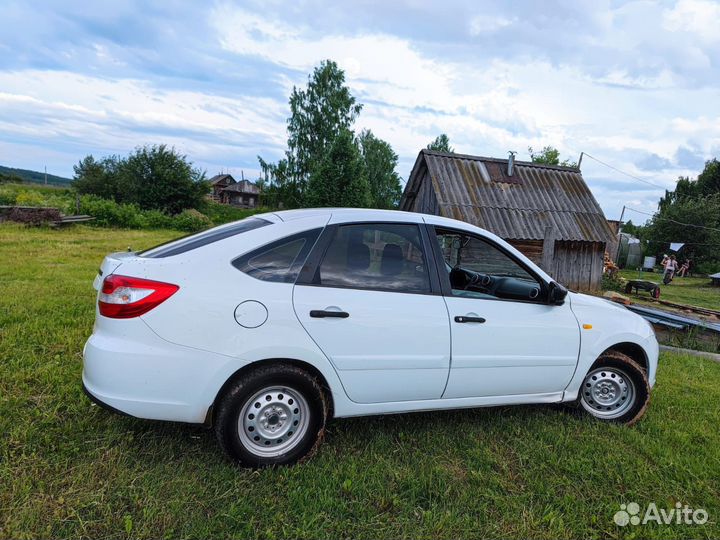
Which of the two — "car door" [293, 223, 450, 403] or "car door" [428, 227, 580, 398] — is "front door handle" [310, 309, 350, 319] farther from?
"car door" [428, 227, 580, 398]

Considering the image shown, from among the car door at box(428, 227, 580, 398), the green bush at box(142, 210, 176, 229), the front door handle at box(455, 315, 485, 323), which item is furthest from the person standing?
the green bush at box(142, 210, 176, 229)

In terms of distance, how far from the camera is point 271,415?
114 inches

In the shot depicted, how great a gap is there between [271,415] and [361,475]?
0.69m

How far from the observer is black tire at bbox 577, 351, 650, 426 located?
3.86 metres

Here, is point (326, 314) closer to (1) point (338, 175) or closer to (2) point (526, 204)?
(2) point (526, 204)

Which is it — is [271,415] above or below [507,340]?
below

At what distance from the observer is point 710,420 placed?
4137 mm

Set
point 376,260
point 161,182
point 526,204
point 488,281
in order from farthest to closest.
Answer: point 161,182
point 526,204
point 488,281
point 376,260

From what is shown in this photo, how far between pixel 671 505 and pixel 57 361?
5.07 metres

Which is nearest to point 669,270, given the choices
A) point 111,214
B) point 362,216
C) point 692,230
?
point 692,230

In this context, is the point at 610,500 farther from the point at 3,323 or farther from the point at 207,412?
the point at 3,323

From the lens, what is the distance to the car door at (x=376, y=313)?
2904 millimetres

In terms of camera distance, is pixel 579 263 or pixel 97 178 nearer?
pixel 579 263

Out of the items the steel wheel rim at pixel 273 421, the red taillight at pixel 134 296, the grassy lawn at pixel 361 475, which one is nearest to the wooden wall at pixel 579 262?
the grassy lawn at pixel 361 475
